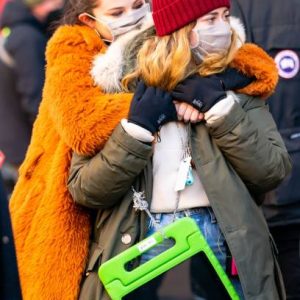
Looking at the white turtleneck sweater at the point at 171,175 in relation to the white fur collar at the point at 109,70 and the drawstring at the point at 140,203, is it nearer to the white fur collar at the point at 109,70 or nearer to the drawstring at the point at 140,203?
the drawstring at the point at 140,203

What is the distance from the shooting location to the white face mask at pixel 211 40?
3.37 metres

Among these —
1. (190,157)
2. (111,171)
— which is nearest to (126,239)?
(111,171)

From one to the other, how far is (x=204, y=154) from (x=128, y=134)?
275mm

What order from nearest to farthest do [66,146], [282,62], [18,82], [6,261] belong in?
[6,261] < [66,146] < [282,62] < [18,82]

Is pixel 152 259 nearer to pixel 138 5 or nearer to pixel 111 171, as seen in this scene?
pixel 111 171

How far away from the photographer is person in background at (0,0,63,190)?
5.52 meters

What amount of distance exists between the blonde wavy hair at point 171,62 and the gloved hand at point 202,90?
23 mm

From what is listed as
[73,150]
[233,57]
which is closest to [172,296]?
[73,150]

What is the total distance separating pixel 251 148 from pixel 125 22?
72cm

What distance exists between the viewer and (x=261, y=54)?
3484 mm

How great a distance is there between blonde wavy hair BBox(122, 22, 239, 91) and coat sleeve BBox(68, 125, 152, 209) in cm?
21

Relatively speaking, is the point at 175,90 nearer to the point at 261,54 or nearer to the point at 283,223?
the point at 261,54

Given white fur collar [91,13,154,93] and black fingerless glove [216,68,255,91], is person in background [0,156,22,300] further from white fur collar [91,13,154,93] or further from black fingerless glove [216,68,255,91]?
black fingerless glove [216,68,255,91]

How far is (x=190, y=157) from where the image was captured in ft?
10.9
